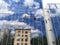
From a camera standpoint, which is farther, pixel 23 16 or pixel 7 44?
pixel 23 16

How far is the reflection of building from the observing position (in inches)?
225

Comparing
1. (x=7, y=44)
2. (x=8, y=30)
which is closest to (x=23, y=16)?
(x=8, y=30)

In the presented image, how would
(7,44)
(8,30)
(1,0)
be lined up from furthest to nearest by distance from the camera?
(1,0), (8,30), (7,44)

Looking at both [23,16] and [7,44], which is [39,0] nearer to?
[23,16]

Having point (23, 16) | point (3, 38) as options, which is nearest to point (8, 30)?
point (3, 38)

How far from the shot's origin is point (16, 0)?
7195 mm

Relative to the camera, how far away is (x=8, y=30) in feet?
19.9

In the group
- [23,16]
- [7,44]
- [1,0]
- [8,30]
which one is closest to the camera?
[7,44]

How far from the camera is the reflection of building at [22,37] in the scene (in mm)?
5711

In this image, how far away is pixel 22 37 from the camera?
5.87 meters

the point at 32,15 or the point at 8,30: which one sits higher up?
the point at 32,15

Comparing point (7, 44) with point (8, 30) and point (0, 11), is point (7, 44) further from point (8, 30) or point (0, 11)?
point (0, 11)

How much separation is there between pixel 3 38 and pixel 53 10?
2.35 metres

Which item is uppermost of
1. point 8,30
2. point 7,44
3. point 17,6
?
point 17,6
